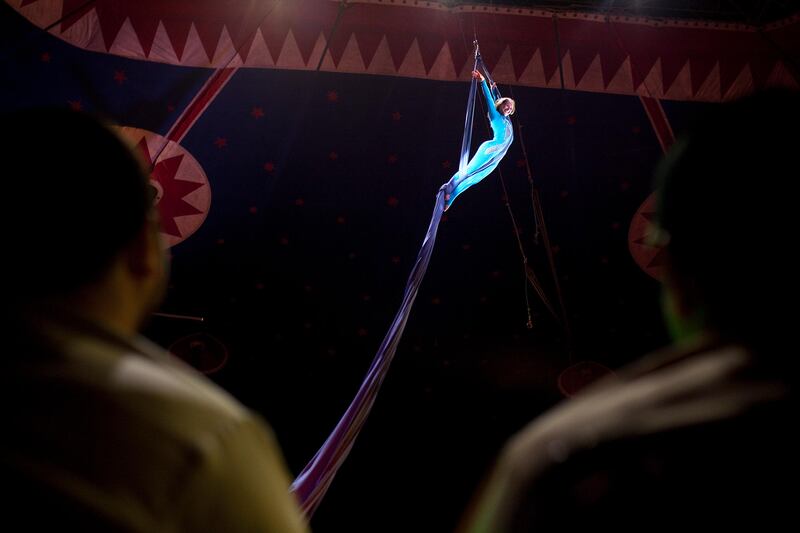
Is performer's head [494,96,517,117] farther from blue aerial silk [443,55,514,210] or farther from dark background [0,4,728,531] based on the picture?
dark background [0,4,728,531]

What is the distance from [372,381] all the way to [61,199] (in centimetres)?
231

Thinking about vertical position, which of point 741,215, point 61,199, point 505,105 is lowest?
point 61,199

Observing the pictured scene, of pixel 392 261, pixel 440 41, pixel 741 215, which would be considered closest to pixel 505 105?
pixel 440 41

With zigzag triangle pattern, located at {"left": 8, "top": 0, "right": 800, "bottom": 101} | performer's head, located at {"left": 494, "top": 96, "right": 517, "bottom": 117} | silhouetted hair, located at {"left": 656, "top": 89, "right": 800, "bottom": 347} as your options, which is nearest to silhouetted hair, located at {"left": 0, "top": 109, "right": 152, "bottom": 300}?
silhouetted hair, located at {"left": 656, "top": 89, "right": 800, "bottom": 347}

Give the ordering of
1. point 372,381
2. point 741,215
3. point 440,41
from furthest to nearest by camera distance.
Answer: point 440,41 → point 372,381 → point 741,215

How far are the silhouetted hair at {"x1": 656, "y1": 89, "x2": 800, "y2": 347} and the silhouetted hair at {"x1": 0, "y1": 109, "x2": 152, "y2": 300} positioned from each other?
57 cm

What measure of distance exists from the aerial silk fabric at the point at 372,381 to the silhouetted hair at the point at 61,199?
6.48 feet

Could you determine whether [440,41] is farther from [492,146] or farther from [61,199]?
[61,199]

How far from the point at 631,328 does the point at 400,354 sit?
8.00 ft

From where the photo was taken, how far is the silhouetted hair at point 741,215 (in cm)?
51

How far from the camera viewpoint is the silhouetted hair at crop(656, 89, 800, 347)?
0.51 metres

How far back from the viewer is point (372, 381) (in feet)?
9.26

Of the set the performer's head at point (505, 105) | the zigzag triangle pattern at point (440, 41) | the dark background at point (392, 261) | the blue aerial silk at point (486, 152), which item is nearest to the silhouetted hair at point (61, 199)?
the blue aerial silk at point (486, 152)

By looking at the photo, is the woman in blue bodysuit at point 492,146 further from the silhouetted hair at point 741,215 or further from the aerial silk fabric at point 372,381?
the silhouetted hair at point 741,215
